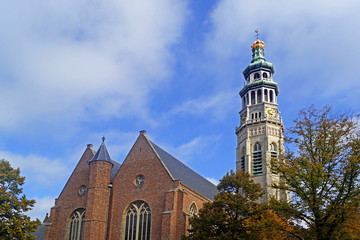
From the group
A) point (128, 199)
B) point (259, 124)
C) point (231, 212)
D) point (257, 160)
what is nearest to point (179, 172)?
point (128, 199)

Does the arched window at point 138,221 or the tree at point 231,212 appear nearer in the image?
the tree at point 231,212

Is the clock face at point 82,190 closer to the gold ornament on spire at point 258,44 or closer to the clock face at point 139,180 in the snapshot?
the clock face at point 139,180

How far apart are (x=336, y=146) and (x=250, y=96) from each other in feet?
126

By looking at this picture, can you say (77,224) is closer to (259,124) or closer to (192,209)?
(192,209)

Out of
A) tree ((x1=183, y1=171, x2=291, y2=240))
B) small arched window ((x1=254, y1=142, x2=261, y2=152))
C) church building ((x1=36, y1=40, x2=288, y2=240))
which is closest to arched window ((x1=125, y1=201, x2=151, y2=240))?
church building ((x1=36, y1=40, x2=288, y2=240))

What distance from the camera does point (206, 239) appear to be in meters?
23.5

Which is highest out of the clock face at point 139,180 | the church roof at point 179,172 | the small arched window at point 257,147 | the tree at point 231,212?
the small arched window at point 257,147

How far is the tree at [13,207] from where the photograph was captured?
26.8 metres

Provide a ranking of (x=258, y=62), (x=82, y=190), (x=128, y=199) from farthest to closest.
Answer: (x=258, y=62), (x=82, y=190), (x=128, y=199)

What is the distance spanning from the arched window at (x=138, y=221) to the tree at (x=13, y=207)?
759 cm

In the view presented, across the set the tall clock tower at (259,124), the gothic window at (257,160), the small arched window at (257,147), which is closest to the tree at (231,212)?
the tall clock tower at (259,124)

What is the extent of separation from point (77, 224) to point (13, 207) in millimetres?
7930

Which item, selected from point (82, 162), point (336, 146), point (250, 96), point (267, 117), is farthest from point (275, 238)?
point (250, 96)

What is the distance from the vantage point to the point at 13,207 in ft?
91.5
